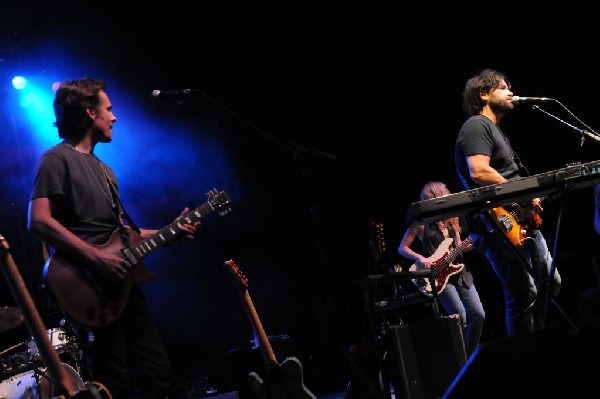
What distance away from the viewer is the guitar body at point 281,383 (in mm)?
4441

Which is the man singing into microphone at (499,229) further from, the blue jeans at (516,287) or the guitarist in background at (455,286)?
the guitarist in background at (455,286)

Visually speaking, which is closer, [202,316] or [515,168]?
[515,168]

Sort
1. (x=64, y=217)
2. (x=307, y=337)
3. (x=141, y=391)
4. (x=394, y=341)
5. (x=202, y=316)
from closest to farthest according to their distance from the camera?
1. (x=141, y=391)
2. (x=64, y=217)
3. (x=394, y=341)
4. (x=307, y=337)
5. (x=202, y=316)

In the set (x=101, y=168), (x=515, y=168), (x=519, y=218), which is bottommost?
(x=519, y=218)

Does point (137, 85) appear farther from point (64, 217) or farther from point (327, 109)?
point (64, 217)

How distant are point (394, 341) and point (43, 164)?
91.1 inches

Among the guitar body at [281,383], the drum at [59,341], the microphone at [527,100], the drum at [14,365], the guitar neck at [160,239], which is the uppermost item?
the microphone at [527,100]

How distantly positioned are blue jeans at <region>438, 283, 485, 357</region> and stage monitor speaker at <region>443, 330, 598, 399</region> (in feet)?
12.2

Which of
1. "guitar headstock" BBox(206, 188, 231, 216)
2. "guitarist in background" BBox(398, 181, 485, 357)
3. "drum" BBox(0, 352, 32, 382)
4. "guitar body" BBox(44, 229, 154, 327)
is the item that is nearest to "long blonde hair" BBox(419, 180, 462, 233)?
"guitarist in background" BBox(398, 181, 485, 357)

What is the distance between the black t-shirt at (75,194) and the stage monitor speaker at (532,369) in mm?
2053

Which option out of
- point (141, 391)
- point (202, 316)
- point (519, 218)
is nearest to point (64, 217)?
point (141, 391)

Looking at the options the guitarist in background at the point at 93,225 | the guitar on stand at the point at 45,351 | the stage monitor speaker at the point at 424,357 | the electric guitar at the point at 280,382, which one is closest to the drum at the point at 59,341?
the electric guitar at the point at 280,382

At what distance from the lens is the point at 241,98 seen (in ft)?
27.7

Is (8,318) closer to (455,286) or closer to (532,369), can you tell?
(455,286)
